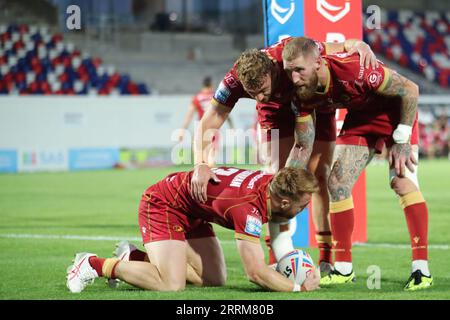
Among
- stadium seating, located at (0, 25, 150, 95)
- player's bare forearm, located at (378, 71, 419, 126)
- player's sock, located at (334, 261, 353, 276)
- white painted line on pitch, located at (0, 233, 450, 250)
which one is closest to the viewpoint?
player's bare forearm, located at (378, 71, 419, 126)

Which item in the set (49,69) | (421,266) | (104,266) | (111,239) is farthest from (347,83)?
(49,69)

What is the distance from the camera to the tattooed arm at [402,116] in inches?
261

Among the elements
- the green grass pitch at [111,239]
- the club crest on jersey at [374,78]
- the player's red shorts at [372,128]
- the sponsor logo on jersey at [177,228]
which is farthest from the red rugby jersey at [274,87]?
the green grass pitch at [111,239]

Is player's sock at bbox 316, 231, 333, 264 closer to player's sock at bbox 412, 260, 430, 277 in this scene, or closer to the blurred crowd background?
player's sock at bbox 412, 260, 430, 277

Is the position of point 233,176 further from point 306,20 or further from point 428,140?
point 428,140

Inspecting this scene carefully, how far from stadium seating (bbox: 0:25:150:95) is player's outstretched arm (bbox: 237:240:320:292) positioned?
22801 mm

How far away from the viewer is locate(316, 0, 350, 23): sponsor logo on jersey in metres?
9.06

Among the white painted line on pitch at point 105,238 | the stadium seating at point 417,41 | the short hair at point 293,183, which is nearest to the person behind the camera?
the short hair at point 293,183

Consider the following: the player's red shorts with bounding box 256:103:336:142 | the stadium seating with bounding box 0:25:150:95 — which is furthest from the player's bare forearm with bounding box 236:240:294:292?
the stadium seating with bounding box 0:25:150:95

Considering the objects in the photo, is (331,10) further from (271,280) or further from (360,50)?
(271,280)

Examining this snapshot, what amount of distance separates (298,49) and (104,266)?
6.68ft

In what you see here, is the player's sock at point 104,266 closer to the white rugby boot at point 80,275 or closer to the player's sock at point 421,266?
the white rugby boot at point 80,275

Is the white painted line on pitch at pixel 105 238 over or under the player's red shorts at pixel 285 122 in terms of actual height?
under

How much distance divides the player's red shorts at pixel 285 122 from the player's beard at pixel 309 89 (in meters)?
0.92
